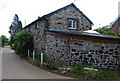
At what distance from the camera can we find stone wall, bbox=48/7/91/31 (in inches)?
535

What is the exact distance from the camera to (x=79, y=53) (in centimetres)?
889

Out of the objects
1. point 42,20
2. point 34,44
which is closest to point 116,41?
point 42,20

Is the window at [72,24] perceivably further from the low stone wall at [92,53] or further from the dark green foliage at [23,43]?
the low stone wall at [92,53]

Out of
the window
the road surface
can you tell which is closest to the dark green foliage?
the road surface

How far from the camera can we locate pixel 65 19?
47.2 feet

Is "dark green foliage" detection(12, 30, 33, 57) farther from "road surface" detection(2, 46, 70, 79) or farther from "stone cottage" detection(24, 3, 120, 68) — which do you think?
"road surface" detection(2, 46, 70, 79)

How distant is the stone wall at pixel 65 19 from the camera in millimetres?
13589

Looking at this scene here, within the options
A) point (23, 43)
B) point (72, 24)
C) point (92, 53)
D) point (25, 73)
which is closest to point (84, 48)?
point (92, 53)

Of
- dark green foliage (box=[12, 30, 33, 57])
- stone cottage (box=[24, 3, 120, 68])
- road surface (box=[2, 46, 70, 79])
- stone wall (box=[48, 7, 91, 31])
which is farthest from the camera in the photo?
dark green foliage (box=[12, 30, 33, 57])

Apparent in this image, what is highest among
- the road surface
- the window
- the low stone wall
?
the window

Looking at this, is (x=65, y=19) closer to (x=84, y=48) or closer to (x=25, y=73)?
(x=84, y=48)

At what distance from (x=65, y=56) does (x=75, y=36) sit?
189 cm

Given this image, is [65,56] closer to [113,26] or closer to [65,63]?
[65,63]

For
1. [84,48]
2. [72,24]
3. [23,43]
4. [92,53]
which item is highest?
[72,24]
